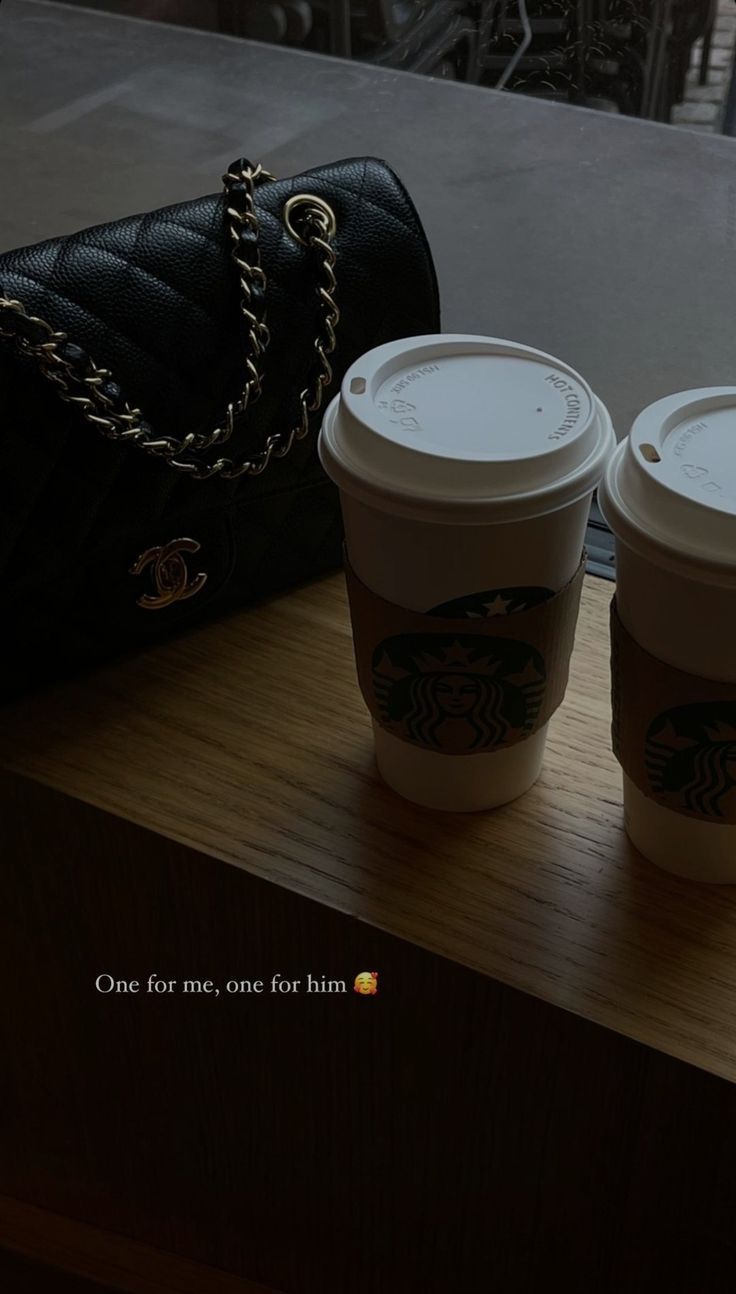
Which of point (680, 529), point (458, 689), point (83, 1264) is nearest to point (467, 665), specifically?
point (458, 689)

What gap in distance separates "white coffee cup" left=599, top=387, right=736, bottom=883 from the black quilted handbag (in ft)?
0.76

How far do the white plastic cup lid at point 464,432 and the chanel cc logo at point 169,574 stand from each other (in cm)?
17

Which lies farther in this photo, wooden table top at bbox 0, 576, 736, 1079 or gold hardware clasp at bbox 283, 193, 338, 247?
gold hardware clasp at bbox 283, 193, 338, 247

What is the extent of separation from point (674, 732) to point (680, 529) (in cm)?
9

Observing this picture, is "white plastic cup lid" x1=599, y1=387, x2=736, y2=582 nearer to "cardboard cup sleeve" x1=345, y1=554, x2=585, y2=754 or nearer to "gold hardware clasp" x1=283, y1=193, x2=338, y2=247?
"cardboard cup sleeve" x1=345, y1=554, x2=585, y2=754

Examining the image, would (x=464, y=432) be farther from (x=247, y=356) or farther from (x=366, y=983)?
(x=366, y=983)

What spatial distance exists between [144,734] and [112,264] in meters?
0.25

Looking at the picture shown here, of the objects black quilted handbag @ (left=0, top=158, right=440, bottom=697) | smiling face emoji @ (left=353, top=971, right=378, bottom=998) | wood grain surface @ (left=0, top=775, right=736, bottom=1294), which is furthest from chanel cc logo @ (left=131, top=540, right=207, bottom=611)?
smiling face emoji @ (left=353, top=971, right=378, bottom=998)

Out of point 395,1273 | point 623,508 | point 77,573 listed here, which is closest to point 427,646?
point 623,508

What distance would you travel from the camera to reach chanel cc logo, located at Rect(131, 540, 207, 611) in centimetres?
69

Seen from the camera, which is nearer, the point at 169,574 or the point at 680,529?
the point at 680,529

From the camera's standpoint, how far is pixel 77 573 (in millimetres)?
667

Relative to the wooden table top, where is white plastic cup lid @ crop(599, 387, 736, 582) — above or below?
above

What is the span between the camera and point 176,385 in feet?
2.16
